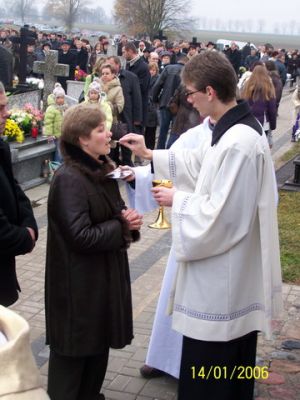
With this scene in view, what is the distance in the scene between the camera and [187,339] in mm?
2881

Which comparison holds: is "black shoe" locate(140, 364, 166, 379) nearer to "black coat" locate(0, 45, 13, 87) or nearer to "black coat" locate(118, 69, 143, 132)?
"black coat" locate(118, 69, 143, 132)

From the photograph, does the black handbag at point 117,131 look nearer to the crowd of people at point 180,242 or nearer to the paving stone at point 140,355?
the paving stone at point 140,355

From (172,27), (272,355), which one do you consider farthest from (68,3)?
(272,355)

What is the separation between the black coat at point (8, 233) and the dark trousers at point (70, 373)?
41cm

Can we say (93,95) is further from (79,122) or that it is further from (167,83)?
(79,122)

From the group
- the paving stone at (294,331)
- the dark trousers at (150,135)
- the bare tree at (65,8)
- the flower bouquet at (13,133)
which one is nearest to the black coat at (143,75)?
the dark trousers at (150,135)

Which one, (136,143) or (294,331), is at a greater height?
(136,143)

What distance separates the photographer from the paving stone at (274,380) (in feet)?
12.8

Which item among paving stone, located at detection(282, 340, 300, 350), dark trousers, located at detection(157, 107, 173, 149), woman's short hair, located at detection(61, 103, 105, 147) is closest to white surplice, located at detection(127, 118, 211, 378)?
woman's short hair, located at detection(61, 103, 105, 147)

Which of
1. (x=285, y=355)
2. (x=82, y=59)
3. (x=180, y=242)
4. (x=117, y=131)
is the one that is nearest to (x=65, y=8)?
(x=82, y=59)

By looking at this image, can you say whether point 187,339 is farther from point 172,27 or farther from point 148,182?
point 172,27

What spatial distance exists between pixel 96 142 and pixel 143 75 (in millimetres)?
7699

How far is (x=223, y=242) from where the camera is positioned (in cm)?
270

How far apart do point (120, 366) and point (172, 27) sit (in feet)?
215
